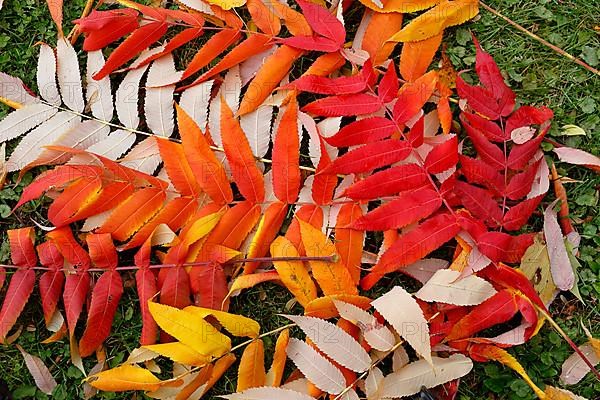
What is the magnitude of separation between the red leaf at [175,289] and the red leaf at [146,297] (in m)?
0.03

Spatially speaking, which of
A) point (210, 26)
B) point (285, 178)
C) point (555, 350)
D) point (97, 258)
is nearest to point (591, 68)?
point (555, 350)

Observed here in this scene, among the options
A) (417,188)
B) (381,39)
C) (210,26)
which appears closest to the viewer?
(417,188)

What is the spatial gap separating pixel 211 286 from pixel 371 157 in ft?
1.57

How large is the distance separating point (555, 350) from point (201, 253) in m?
0.88

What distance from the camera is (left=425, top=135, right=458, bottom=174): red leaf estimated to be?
5.28 ft

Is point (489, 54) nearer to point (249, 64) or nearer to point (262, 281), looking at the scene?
point (249, 64)

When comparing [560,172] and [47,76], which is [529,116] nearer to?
[560,172]

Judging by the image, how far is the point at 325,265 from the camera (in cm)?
164

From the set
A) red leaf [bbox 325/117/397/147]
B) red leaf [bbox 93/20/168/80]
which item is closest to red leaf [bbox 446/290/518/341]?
red leaf [bbox 325/117/397/147]

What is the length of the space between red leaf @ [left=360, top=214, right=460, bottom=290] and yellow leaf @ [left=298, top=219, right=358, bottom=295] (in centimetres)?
9

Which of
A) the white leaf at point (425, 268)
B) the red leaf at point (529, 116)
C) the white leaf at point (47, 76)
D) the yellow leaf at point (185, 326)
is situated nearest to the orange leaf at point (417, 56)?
the red leaf at point (529, 116)

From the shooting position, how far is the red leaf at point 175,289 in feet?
5.48

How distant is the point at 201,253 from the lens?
5.54 ft

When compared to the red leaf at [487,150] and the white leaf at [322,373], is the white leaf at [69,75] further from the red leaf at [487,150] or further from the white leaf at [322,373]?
the red leaf at [487,150]
